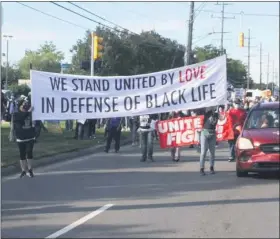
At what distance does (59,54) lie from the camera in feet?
398

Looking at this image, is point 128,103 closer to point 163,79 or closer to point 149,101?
point 149,101

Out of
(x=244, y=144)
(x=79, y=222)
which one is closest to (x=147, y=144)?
(x=244, y=144)

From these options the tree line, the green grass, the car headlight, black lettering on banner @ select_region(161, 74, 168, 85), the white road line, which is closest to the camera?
the white road line

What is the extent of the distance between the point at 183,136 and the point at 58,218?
504 cm

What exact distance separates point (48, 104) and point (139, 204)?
203 centimetres

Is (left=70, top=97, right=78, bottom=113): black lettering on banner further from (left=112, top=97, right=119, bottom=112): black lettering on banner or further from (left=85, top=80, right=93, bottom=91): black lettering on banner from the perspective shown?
(left=112, top=97, right=119, bottom=112): black lettering on banner

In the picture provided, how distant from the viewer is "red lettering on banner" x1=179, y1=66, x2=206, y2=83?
9.41 metres

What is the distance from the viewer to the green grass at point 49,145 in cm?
1661

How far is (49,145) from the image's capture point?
2061cm

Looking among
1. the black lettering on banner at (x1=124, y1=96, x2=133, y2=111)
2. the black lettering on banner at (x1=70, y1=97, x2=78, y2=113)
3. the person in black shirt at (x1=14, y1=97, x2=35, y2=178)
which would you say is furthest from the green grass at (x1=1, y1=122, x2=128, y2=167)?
the black lettering on banner at (x1=124, y1=96, x2=133, y2=111)

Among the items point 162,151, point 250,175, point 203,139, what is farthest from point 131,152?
point 250,175

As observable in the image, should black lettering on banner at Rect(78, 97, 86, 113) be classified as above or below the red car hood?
above

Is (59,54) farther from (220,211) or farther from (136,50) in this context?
(220,211)

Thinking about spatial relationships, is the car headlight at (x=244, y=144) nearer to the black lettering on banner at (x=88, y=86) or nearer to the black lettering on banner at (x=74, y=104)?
the black lettering on banner at (x=88, y=86)
